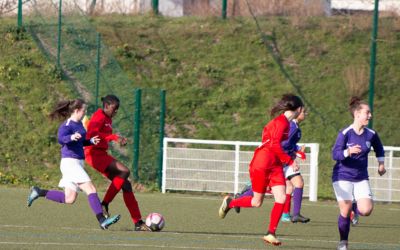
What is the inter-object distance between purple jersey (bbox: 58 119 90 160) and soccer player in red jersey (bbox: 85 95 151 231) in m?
0.16

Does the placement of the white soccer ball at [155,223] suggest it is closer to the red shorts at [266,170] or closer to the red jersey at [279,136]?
the red shorts at [266,170]

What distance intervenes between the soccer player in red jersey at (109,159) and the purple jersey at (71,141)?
0.16 meters

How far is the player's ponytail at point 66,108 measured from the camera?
1305 cm

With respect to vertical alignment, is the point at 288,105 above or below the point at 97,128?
above

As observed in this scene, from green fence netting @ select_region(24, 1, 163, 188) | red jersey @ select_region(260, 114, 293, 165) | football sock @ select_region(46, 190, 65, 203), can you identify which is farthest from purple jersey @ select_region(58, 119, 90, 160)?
green fence netting @ select_region(24, 1, 163, 188)

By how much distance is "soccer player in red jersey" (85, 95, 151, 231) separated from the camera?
13.2 metres

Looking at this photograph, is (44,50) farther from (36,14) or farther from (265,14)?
(265,14)

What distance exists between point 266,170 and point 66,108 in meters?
2.74

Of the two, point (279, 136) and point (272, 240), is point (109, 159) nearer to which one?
point (279, 136)

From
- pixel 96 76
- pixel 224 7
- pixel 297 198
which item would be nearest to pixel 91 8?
pixel 224 7

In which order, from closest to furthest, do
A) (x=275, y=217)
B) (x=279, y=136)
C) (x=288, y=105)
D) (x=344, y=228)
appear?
(x=344, y=228)
(x=275, y=217)
(x=279, y=136)
(x=288, y=105)

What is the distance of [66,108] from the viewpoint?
43.4ft

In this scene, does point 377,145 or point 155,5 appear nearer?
point 377,145

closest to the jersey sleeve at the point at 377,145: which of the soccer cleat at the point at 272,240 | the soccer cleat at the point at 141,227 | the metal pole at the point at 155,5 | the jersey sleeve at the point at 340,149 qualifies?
the jersey sleeve at the point at 340,149
